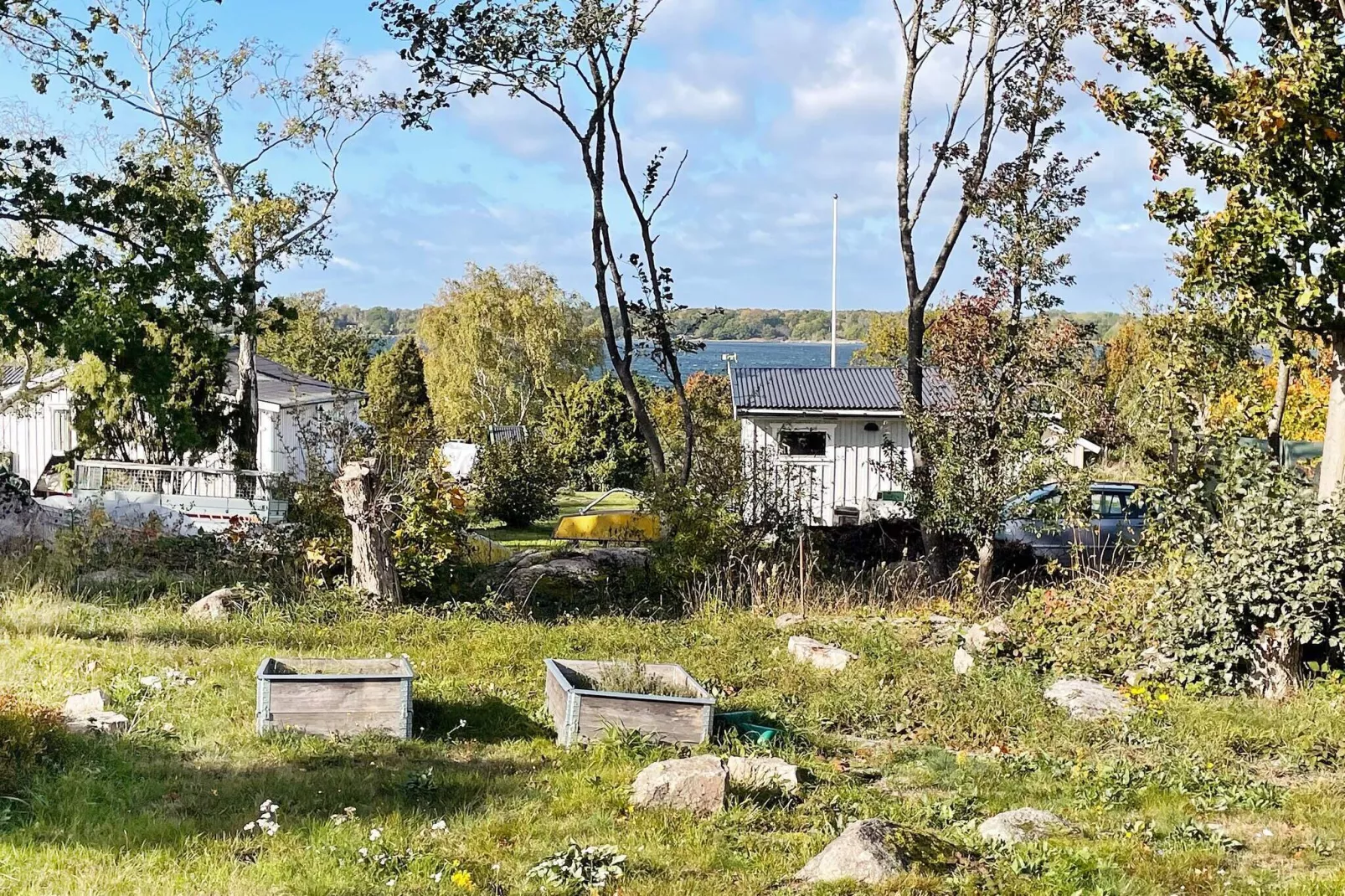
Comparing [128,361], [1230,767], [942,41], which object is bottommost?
[1230,767]

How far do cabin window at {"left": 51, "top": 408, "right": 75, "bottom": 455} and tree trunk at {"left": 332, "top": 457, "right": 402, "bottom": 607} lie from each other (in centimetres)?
1958

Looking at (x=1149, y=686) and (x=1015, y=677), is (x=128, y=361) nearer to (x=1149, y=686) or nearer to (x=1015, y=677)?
(x=1015, y=677)

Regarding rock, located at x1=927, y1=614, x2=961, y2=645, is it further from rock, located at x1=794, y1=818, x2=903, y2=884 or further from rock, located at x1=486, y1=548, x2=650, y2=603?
rock, located at x1=794, y1=818, x2=903, y2=884

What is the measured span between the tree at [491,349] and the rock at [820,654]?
104ft

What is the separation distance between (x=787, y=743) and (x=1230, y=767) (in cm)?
241

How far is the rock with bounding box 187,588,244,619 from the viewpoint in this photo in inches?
370

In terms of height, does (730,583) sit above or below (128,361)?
below

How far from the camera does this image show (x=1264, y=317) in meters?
9.03

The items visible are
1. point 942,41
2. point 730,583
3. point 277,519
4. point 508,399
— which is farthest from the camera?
point 508,399

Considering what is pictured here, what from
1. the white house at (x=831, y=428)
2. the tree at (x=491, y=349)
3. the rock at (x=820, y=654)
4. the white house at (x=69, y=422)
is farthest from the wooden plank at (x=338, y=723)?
the tree at (x=491, y=349)

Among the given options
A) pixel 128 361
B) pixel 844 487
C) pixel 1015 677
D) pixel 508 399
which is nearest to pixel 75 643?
pixel 128 361

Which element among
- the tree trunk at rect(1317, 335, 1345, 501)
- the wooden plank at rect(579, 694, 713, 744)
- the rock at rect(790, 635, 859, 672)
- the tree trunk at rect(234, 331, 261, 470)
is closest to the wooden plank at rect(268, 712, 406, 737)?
the wooden plank at rect(579, 694, 713, 744)

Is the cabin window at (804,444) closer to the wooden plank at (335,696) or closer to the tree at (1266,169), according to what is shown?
the tree at (1266,169)

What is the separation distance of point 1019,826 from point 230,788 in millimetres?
3537
